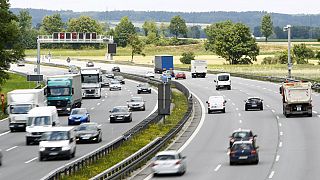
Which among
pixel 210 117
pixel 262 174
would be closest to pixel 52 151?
pixel 262 174

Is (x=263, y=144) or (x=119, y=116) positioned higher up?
(x=263, y=144)

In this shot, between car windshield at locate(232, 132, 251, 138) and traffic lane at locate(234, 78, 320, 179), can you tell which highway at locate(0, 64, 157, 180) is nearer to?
car windshield at locate(232, 132, 251, 138)

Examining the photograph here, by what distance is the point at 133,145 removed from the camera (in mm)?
49344

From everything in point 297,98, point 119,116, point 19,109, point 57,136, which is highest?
point 297,98

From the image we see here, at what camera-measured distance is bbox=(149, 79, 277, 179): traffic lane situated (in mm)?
39237

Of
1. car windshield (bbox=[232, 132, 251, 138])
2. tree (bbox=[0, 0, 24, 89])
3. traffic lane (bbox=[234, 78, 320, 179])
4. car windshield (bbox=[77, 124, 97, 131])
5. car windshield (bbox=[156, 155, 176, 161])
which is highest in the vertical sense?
tree (bbox=[0, 0, 24, 89])

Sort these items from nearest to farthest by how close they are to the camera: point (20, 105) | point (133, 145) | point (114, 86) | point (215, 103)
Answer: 1. point (133, 145)
2. point (20, 105)
3. point (215, 103)
4. point (114, 86)

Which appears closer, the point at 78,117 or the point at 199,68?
the point at 78,117

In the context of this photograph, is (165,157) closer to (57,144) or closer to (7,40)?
(57,144)

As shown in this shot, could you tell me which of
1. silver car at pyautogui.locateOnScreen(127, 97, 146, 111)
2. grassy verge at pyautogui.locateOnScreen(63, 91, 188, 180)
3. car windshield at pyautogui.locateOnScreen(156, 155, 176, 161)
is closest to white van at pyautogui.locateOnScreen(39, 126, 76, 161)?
grassy verge at pyautogui.locateOnScreen(63, 91, 188, 180)

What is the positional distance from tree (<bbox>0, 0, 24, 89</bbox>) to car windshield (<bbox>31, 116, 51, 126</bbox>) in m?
33.2

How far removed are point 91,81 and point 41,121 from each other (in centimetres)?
4302

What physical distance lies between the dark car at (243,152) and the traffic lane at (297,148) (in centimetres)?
123

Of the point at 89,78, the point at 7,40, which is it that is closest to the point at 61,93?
the point at 7,40
